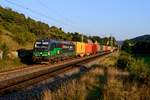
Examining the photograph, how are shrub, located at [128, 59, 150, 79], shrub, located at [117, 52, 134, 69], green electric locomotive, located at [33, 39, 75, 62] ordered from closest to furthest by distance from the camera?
shrub, located at [128, 59, 150, 79]
shrub, located at [117, 52, 134, 69]
green electric locomotive, located at [33, 39, 75, 62]

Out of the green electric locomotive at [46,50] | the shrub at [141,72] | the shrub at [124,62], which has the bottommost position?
the shrub at [124,62]

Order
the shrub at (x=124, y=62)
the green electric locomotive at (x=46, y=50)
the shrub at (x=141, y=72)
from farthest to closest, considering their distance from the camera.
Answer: the green electric locomotive at (x=46, y=50)
the shrub at (x=124, y=62)
the shrub at (x=141, y=72)

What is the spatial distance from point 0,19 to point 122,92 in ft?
177

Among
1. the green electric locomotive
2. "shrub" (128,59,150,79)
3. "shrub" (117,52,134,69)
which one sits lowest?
"shrub" (117,52,134,69)

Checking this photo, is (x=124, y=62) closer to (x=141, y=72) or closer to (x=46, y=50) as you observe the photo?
(x=46, y=50)

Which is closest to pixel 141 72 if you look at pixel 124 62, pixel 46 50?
pixel 124 62

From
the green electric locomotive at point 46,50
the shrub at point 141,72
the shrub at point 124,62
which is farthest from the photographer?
the green electric locomotive at point 46,50

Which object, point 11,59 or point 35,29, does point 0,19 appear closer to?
point 35,29

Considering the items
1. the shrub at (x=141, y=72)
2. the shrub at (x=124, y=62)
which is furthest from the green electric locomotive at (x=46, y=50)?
the shrub at (x=141, y=72)

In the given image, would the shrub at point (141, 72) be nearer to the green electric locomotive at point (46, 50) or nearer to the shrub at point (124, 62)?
the shrub at point (124, 62)

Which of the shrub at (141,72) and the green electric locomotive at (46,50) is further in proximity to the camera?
the green electric locomotive at (46,50)

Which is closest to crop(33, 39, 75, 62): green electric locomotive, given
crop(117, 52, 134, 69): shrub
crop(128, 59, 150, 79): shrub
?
crop(117, 52, 134, 69): shrub

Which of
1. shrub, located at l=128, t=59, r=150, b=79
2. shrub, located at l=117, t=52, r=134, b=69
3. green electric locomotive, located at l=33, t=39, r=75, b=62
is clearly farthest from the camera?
green electric locomotive, located at l=33, t=39, r=75, b=62

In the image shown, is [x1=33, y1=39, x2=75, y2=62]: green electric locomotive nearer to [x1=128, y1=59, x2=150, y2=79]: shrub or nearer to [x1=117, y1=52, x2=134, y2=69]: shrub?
[x1=117, y1=52, x2=134, y2=69]: shrub
